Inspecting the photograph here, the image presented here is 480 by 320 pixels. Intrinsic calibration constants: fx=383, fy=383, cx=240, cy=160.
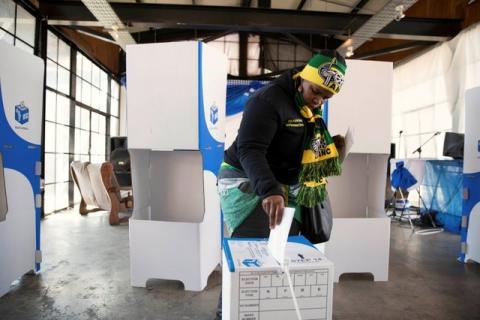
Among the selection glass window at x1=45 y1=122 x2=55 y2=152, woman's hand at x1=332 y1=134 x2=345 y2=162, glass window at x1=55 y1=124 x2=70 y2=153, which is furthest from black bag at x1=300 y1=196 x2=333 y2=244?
glass window at x1=55 y1=124 x2=70 y2=153

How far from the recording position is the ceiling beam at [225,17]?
17.1 ft

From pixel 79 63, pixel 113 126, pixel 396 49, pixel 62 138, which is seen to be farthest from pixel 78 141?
pixel 396 49

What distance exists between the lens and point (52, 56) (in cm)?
572

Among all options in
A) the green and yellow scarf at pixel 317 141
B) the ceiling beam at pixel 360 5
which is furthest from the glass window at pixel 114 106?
the green and yellow scarf at pixel 317 141

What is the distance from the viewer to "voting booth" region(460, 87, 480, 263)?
3217 mm

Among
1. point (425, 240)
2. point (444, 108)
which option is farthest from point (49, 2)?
point (444, 108)

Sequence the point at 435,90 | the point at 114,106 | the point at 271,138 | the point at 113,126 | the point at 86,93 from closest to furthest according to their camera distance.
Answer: the point at 271,138
the point at 435,90
the point at 86,93
the point at 113,126
the point at 114,106

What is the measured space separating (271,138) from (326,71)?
29 cm

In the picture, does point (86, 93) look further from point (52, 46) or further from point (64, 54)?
point (52, 46)

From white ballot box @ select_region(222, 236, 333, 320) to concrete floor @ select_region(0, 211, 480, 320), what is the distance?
127 centimetres

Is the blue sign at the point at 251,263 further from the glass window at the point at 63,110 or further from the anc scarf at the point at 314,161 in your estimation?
the glass window at the point at 63,110

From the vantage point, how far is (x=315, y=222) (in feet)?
4.74

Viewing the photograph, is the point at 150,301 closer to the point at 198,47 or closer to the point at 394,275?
the point at 198,47

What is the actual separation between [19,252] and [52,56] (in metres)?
4.08
